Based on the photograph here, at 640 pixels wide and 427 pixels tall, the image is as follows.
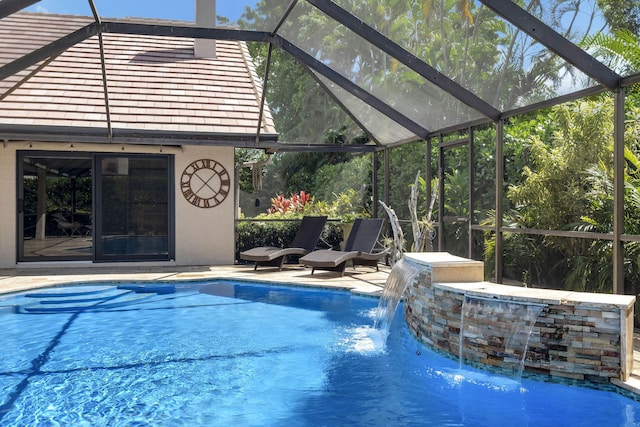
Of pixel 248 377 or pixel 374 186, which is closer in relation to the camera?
pixel 248 377

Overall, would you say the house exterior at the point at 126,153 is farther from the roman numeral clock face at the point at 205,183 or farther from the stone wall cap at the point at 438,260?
the stone wall cap at the point at 438,260

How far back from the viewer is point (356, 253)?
426 inches

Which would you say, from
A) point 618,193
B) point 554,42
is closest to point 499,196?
point 618,193

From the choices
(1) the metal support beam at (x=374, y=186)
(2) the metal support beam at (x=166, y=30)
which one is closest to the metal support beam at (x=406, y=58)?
(2) the metal support beam at (x=166, y=30)

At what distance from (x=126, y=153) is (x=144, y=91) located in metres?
1.57

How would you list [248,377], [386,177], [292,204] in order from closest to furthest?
[248,377] → [386,177] → [292,204]

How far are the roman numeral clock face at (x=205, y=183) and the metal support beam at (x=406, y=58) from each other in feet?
19.0

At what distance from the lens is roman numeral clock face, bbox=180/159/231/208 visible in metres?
12.5

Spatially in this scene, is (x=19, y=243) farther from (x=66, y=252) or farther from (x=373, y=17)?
(x=373, y=17)

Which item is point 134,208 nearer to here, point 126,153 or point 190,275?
point 126,153

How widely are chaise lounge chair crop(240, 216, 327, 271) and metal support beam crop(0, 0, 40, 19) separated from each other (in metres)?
6.30

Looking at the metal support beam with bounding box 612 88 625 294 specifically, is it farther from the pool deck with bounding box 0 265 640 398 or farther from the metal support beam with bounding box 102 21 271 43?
the metal support beam with bounding box 102 21 271 43

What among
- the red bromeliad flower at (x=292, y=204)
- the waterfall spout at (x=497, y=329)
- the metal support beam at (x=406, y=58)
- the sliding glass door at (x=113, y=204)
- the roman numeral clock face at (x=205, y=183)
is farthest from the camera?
the red bromeliad flower at (x=292, y=204)

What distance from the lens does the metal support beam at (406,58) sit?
7508mm
